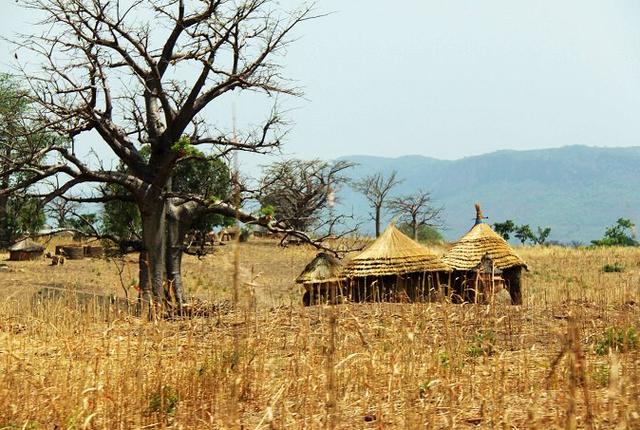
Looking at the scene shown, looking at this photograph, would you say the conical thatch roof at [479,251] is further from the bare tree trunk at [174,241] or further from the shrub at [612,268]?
the shrub at [612,268]

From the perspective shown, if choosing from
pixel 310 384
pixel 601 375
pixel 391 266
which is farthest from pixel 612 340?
pixel 391 266

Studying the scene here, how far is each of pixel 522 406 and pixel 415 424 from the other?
54.0 inches

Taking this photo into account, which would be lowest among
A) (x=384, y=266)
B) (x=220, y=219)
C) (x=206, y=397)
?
(x=206, y=397)

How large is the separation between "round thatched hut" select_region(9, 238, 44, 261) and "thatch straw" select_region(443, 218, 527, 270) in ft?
61.4

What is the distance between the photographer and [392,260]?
15031 millimetres

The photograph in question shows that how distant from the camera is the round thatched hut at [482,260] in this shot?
1594cm

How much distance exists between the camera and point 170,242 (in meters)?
16.2

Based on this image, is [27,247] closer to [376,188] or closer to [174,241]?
[174,241]

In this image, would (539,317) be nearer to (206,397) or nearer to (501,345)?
(501,345)

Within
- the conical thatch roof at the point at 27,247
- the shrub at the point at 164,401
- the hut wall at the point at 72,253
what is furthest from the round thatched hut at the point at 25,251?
the shrub at the point at 164,401

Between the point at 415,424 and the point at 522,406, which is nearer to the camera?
the point at 415,424

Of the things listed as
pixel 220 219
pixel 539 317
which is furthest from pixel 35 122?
pixel 220 219

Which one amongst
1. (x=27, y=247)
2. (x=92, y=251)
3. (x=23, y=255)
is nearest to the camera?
(x=23, y=255)

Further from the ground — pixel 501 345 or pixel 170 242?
pixel 170 242
